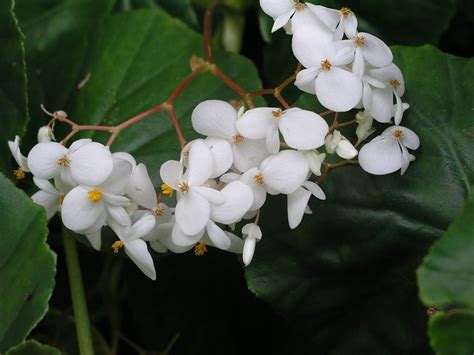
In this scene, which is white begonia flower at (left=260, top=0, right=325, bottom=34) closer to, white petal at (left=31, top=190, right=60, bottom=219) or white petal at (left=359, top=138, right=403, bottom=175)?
white petal at (left=359, top=138, right=403, bottom=175)

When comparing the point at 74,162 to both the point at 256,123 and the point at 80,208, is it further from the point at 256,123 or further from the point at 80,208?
the point at 256,123

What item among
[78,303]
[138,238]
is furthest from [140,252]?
[78,303]

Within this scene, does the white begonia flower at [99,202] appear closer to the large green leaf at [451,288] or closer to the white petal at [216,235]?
the white petal at [216,235]

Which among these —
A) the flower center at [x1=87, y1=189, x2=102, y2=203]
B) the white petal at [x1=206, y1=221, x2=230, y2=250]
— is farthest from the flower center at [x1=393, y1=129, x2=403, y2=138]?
the flower center at [x1=87, y1=189, x2=102, y2=203]

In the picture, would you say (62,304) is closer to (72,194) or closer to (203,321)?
(203,321)

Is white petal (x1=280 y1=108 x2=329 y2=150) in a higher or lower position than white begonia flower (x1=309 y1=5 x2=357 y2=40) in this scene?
lower

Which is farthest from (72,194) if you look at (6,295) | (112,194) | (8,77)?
(8,77)

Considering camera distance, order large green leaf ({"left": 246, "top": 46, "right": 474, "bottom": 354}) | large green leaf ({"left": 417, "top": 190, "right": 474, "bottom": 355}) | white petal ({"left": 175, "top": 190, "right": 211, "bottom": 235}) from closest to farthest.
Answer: large green leaf ({"left": 417, "top": 190, "right": 474, "bottom": 355}) < white petal ({"left": 175, "top": 190, "right": 211, "bottom": 235}) < large green leaf ({"left": 246, "top": 46, "right": 474, "bottom": 354})
